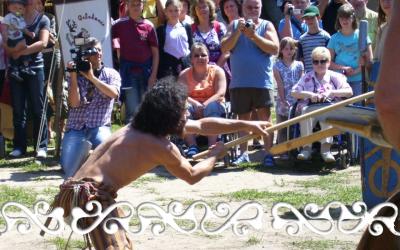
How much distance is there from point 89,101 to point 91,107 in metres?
0.06

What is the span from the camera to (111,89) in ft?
26.2

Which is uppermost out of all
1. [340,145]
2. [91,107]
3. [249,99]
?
[91,107]

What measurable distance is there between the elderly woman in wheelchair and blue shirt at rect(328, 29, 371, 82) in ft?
1.54

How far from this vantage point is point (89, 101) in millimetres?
8070

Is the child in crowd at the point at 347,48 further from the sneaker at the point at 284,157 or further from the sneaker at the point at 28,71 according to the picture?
the sneaker at the point at 28,71

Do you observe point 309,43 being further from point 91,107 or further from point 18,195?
point 18,195

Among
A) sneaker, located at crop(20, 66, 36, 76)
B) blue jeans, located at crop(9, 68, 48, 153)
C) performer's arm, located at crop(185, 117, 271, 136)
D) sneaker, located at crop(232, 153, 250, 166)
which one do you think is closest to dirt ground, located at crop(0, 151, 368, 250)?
sneaker, located at crop(232, 153, 250, 166)

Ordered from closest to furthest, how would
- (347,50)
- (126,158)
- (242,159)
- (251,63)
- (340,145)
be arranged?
(126,158), (340,145), (251,63), (242,159), (347,50)

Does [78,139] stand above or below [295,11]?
below

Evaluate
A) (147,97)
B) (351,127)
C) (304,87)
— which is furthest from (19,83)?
(351,127)

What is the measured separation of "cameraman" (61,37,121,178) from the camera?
7973 mm

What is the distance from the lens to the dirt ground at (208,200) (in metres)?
5.89

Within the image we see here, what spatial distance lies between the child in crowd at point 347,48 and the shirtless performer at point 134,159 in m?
4.58

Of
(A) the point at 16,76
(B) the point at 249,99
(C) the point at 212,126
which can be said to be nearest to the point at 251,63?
(B) the point at 249,99
